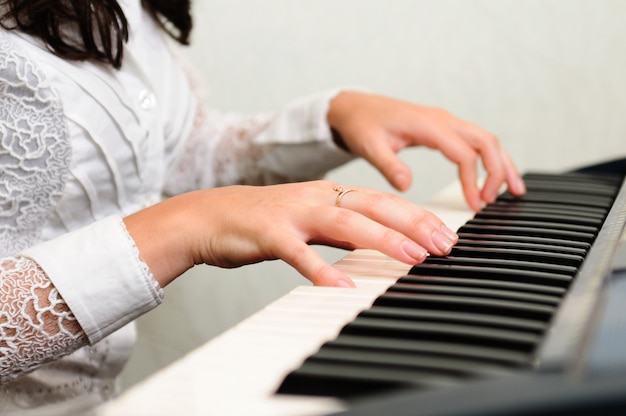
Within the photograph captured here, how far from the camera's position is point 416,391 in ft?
1.20

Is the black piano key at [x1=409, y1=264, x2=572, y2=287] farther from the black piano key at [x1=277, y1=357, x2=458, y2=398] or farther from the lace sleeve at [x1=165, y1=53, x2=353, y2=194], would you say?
the lace sleeve at [x1=165, y1=53, x2=353, y2=194]

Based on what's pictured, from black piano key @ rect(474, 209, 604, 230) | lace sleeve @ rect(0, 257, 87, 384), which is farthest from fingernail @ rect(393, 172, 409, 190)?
lace sleeve @ rect(0, 257, 87, 384)

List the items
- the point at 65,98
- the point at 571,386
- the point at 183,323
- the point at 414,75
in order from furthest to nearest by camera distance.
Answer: the point at 414,75 < the point at 183,323 < the point at 65,98 < the point at 571,386

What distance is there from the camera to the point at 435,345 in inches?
17.9

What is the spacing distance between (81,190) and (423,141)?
1.35ft

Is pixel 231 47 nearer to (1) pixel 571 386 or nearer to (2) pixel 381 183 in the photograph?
(2) pixel 381 183

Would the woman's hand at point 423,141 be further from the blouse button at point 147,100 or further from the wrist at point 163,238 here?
the wrist at point 163,238

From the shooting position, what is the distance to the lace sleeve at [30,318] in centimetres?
64

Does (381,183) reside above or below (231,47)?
below

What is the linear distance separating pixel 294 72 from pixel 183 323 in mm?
557

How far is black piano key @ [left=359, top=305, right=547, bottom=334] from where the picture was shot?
48 centimetres

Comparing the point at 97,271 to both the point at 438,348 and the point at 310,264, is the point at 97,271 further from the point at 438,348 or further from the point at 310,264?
the point at 438,348

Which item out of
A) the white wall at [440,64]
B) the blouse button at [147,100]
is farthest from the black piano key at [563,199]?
the white wall at [440,64]

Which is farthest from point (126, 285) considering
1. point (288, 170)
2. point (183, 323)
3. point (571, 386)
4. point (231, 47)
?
point (231, 47)
